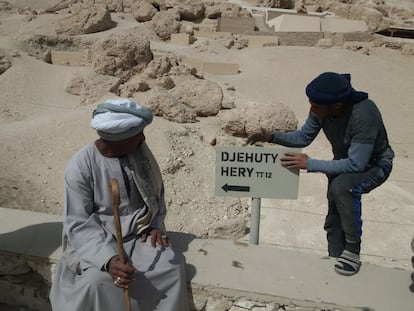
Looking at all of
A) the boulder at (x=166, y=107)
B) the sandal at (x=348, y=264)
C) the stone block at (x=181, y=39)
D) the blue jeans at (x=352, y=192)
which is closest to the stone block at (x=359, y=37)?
the stone block at (x=181, y=39)

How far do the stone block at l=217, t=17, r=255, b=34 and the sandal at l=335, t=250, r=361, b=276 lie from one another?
587 inches

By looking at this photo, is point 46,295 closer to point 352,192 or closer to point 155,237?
point 155,237

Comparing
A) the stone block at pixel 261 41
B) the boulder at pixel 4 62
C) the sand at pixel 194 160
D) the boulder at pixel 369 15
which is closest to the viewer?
the sand at pixel 194 160

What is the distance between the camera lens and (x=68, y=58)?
10.8m

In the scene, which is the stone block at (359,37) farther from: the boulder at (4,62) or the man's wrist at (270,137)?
the man's wrist at (270,137)

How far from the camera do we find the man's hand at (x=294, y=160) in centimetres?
245

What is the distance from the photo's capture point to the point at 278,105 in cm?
773

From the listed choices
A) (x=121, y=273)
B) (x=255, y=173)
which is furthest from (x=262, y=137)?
(x=121, y=273)

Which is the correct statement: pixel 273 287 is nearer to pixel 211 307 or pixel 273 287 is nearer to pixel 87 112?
pixel 211 307

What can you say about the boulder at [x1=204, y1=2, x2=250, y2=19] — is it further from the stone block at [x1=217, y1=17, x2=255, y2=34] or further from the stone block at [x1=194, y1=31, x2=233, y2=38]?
the stone block at [x1=194, y1=31, x2=233, y2=38]

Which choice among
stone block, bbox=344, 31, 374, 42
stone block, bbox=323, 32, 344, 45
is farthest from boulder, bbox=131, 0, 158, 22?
stone block, bbox=344, 31, 374, 42

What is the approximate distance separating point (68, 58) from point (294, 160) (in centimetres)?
959

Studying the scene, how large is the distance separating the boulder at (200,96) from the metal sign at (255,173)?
548cm

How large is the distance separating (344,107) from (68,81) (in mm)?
7796
